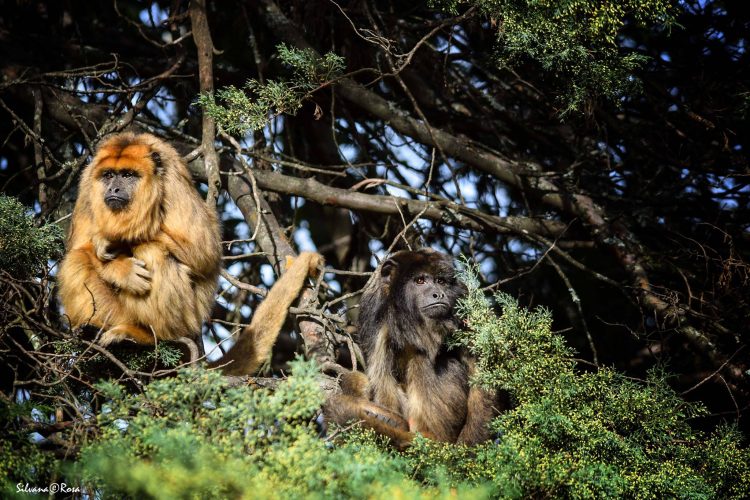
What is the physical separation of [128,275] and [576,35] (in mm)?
3617

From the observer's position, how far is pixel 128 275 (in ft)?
16.8

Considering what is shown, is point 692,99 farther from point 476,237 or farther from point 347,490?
point 347,490

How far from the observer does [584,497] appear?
11.7 feet

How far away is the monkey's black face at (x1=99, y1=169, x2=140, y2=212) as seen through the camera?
203 inches

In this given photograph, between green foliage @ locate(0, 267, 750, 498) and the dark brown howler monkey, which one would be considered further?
the dark brown howler monkey

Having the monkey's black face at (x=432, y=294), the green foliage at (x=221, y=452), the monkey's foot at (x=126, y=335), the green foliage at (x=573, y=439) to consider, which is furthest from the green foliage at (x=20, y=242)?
the green foliage at (x=573, y=439)

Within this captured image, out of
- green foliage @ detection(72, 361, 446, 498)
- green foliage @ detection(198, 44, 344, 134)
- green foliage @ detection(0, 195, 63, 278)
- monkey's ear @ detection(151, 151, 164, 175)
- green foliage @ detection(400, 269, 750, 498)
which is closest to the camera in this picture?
green foliage @ detection(72, 361, 446, 498)

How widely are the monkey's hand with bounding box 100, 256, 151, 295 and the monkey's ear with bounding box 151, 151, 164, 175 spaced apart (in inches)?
28.5

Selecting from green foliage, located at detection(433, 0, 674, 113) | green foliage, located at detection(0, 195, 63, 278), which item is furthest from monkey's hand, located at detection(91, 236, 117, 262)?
green foliage, located at detection(433, 0, 674, 113)

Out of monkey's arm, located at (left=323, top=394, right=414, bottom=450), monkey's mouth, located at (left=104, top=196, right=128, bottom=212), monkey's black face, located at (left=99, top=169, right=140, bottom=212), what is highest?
monkey's black face, located at (left=99, top=169, right=140, bottom=212)

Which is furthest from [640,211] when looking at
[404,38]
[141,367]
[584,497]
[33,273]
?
[33,273]

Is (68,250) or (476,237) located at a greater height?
(476,237)

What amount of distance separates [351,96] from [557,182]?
2.09 m

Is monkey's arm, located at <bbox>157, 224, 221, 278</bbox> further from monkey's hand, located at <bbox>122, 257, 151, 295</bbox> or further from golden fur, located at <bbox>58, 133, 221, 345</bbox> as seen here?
monkey's hand, located at <bbox>122, 257, 151, 295</bbox>
